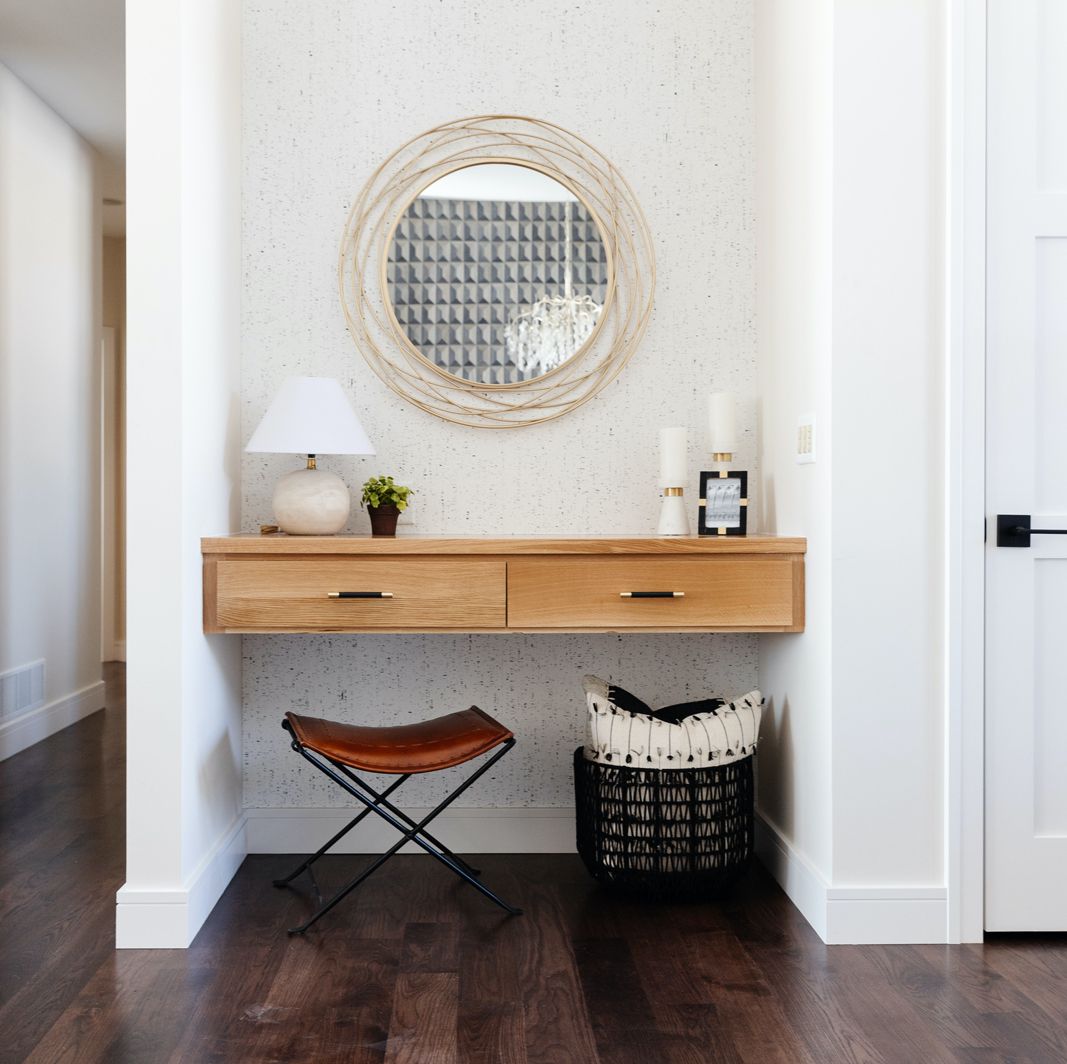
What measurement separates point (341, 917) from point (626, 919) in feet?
2.14

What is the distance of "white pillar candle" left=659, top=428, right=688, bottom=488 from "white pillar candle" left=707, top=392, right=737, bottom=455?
85 mm

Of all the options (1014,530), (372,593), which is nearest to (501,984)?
(372,593)

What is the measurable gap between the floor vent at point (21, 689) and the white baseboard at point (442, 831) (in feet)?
6.09

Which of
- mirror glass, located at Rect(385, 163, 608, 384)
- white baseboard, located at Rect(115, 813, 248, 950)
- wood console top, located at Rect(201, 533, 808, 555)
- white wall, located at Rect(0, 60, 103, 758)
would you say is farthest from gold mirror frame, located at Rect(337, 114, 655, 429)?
white wall, located at Rect(0, 60, 103, 758)

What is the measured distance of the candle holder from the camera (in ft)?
8.85

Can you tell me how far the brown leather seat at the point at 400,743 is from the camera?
2.28m

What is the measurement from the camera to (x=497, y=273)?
291 centimetres

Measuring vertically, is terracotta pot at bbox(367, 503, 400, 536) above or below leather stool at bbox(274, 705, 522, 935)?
above

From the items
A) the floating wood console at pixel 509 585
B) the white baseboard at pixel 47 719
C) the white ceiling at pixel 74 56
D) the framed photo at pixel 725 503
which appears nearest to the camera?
the floating wood console at pixel 509 585

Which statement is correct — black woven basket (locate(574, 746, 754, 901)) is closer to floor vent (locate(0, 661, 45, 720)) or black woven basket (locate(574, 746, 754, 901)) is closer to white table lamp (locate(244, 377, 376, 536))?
white table lamp (locate(244, 377, 376, 536))

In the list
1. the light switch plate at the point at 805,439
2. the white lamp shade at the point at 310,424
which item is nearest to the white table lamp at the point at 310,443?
the white lamp shade at the point at 310,424

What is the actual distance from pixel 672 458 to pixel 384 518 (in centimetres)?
76

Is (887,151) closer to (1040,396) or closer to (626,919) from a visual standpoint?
(1040,396)

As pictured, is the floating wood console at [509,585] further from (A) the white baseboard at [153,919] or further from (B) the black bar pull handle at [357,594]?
(A) the white baseboard at [153,919]
